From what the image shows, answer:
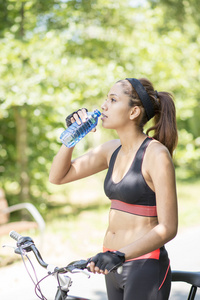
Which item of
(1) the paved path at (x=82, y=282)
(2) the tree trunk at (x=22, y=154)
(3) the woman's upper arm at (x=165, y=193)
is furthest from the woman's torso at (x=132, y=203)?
(2) the tree trunk at (x=22, y=154)

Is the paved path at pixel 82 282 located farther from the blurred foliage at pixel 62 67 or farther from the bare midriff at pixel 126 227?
the bare midriff at pixel 126 227

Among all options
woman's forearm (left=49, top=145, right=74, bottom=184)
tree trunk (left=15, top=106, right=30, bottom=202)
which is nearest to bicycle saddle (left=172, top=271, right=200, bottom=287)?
woman's forearm (left=49, top=145, right=74, bottom=184)

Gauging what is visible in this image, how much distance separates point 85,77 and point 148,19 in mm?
3685

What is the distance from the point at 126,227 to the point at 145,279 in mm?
267

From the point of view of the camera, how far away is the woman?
6.59 ft

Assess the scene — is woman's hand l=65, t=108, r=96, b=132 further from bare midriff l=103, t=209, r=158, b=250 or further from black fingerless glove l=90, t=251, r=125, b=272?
black fingerless glove l=90, t=251, r=125, b=272

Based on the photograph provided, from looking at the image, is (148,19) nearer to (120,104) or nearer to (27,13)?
(27,13)

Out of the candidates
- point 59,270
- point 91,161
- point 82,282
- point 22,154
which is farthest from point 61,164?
point 22,154

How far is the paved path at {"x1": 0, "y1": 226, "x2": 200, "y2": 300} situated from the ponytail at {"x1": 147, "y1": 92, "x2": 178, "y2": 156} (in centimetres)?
292

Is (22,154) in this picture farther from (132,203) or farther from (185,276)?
(132,203)

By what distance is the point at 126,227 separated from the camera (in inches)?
86.0

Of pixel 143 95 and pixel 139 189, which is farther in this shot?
pixel 143 95

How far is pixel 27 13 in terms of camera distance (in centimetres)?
795

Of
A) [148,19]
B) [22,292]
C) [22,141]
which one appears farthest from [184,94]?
[22,292]
